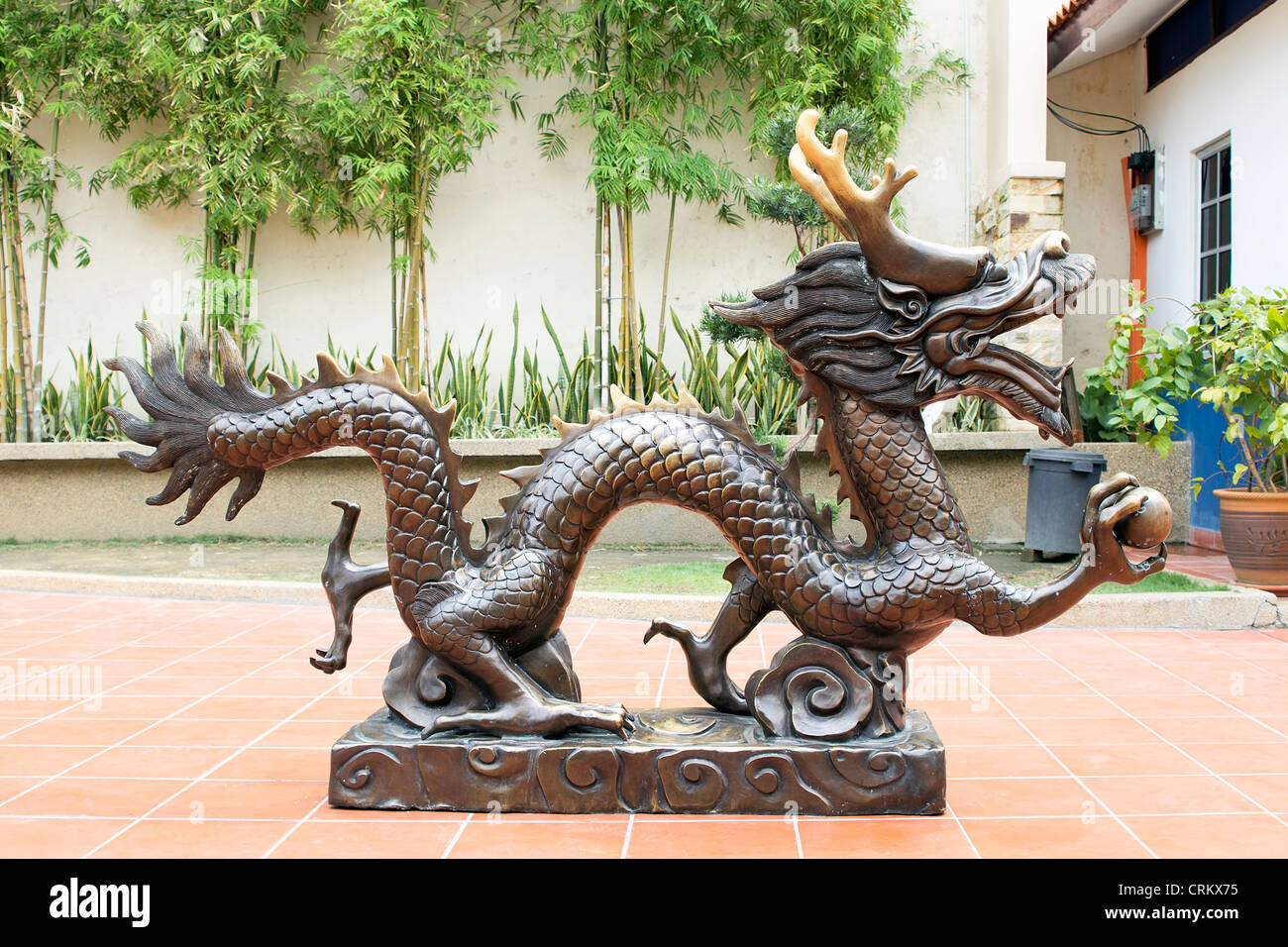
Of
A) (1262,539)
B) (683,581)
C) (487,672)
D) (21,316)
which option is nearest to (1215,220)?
(1262,539)

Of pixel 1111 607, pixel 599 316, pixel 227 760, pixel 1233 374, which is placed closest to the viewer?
pixel 227 760

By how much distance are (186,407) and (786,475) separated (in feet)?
4.34

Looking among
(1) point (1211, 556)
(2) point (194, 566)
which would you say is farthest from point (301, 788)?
(1) point (1211, 556)

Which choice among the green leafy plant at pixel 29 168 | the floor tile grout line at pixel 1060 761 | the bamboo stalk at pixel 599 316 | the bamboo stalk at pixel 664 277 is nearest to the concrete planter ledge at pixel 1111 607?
the floor tile grout line at pixel 1060 761

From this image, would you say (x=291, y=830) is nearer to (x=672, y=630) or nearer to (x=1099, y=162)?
(x=672, y=630)

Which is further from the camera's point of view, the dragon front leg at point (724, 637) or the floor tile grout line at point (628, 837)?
the dragon front leg at point (724, 637)

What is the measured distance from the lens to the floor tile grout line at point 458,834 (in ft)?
6.83

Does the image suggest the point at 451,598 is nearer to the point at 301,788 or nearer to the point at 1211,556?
the point at 301,788

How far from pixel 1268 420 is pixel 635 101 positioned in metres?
4.31

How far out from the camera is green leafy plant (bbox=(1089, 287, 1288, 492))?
16.2 ft

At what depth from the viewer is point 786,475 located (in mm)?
2428

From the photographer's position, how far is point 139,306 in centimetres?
796

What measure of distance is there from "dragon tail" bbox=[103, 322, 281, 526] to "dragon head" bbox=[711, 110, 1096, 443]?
1085mm

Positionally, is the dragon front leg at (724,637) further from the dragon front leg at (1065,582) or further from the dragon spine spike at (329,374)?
the dragon spine spike at (329,374)
